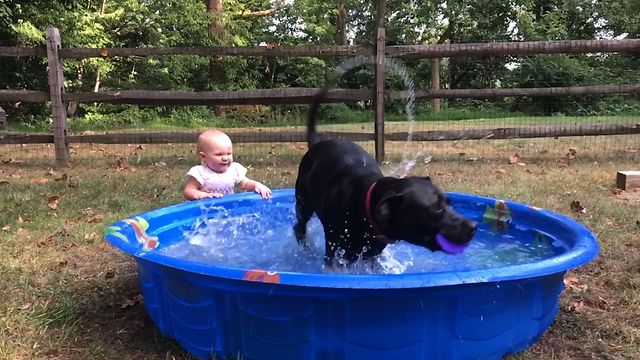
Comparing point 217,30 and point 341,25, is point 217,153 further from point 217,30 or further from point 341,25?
point 341,25

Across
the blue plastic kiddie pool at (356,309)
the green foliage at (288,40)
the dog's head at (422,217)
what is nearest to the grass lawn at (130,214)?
the blue plastic kiddie pool at (356,309)

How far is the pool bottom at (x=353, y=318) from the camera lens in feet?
7.43

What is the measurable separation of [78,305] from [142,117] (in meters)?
16.1

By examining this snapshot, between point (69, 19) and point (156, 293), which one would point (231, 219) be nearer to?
point (156, 293)

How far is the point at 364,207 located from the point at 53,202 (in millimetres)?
3568

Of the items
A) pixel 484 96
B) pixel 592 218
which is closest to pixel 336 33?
pixel 484 96

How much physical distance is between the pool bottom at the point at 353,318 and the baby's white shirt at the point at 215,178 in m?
1.80

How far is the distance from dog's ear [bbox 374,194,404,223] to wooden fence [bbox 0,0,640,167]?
4951 mm

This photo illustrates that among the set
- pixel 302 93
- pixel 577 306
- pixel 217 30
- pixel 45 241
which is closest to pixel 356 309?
pixel 577 306

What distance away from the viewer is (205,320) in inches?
99.4

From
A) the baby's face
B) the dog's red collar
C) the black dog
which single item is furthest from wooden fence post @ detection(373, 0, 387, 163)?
the dog's red collar

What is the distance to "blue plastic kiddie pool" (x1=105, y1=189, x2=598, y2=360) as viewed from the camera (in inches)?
86.8

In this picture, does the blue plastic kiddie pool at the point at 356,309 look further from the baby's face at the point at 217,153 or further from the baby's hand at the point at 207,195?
the baby's face at the point at 217,153

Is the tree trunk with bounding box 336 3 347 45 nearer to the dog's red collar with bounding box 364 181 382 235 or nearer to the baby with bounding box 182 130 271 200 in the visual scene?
the baby with bounding box 182 130 271 200
